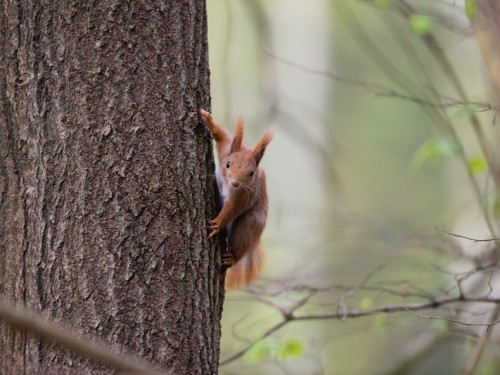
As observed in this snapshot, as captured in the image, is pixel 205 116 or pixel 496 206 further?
pixel 496 206

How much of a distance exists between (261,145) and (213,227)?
0.54 meters

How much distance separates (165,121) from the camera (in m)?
2.07

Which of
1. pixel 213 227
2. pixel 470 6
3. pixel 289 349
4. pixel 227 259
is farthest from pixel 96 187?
pixel 470 6

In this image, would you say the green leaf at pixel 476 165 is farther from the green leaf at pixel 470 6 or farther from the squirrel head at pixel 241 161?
the squirrel head at pixel 241 161

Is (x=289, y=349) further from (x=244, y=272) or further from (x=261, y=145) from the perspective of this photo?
(x=261, y=145)

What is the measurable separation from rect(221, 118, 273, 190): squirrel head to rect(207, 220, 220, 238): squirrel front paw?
314 mm

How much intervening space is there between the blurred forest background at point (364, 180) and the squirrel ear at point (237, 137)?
22.0 inches

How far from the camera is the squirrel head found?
2.52 metres

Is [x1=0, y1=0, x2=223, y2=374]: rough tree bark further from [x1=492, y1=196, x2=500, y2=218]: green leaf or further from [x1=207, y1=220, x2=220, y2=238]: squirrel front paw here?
[x1=492, y1=196, x2=500, y2=218]: green leaf

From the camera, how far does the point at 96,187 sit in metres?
1.99

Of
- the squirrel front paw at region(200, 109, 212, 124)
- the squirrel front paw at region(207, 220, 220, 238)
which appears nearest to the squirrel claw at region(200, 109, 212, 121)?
the squirrel front paw at region(200, 109, 212, 124)

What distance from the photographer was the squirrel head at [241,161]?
252cm

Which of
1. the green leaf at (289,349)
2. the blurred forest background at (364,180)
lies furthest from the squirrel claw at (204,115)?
the green leaf at (289,349)

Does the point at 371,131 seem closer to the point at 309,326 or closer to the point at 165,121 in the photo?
the point at 309,326
